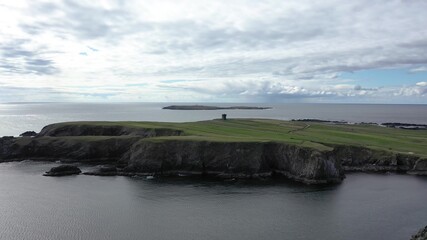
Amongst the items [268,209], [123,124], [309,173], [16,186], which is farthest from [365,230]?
[123,124]

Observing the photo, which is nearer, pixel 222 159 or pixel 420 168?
pixel 222 159

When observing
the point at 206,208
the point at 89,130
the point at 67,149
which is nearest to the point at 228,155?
the point at 206,208

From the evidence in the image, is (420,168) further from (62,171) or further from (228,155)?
(62,171)

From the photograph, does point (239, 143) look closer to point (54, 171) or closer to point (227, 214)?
point (227, 214)

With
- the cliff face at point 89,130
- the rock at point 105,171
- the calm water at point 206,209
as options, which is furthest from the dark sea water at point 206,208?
the cliff face at point 89,130

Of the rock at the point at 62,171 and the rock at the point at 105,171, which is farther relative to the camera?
the rock at the point at 105,171

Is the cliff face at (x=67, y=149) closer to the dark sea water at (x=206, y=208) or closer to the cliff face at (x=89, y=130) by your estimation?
the cliff face at (x=89, y=130)
